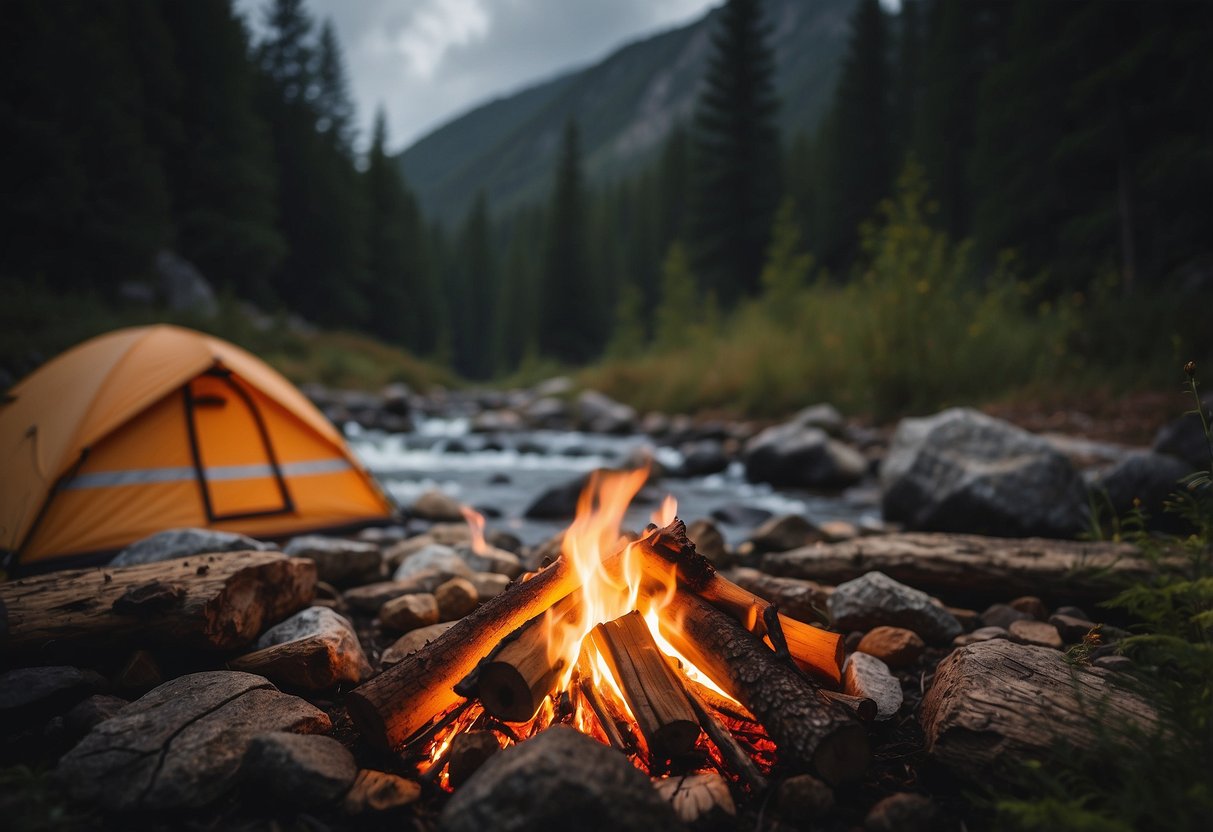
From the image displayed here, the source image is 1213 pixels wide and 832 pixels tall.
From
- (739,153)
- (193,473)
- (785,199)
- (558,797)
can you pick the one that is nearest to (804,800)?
(558,797)

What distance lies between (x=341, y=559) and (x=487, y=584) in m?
0.99

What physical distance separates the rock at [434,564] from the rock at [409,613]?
0.47m

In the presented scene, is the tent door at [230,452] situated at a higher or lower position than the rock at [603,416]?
higher

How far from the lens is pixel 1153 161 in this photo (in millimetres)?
13172

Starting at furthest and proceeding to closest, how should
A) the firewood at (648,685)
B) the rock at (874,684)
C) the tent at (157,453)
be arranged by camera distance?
the tent at (157,453) < the rock at (874,684) < the firewood at (648,685)

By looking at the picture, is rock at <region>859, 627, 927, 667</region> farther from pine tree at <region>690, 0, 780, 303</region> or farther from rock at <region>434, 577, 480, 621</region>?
pine tree at <region>690, 0, 780, 303</region>

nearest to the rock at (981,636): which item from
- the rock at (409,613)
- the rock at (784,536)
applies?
the rock at (784,536)

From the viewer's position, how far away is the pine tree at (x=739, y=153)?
2744 centimetres

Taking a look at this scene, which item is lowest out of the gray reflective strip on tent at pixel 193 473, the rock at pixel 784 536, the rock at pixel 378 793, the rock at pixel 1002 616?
the rock at pixel 784 536

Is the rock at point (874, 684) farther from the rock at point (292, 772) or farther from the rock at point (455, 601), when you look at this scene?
the rock at point (455, 601)

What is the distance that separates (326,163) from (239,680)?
3773cm

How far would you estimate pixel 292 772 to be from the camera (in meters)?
1.55

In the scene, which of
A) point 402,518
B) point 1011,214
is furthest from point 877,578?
point 1011,214

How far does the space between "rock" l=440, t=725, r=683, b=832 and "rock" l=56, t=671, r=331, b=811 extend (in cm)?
73
